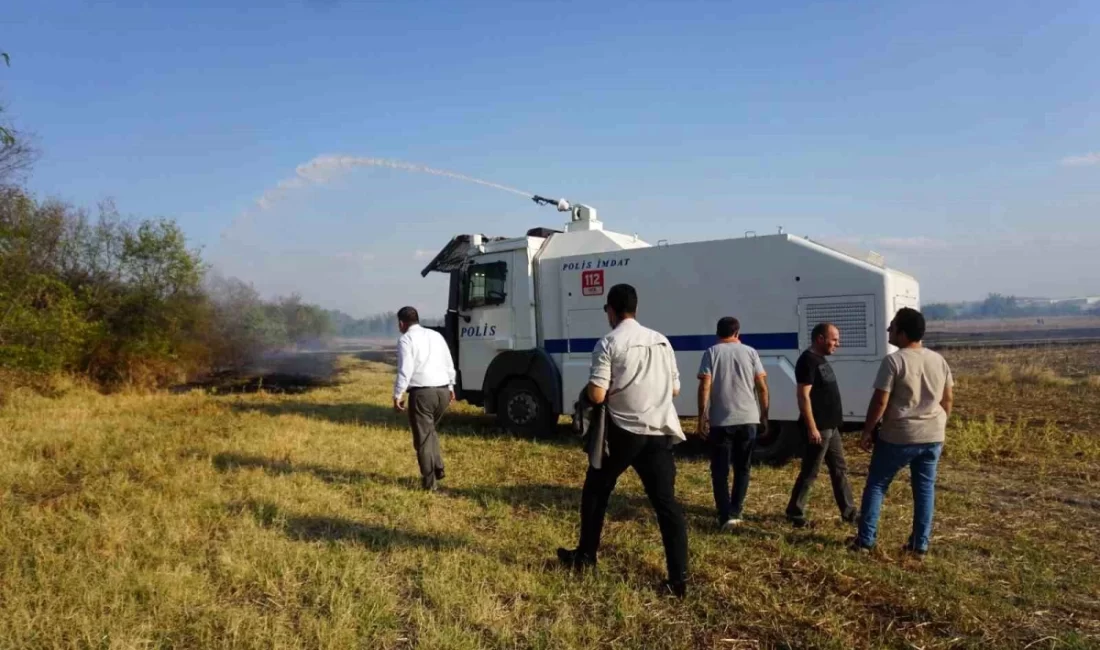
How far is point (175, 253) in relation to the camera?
19.4 metres

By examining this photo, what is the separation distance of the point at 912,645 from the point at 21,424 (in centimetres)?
1276

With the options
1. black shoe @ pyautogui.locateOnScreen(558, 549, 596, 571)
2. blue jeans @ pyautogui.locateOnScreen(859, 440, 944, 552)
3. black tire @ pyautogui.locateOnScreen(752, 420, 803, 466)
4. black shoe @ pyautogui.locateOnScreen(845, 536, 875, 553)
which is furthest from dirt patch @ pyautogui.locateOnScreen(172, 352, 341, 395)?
blue jeans @ pyautogui.locateOnScreen(859, 440, 944, 552)

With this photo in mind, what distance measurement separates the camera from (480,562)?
462 cm

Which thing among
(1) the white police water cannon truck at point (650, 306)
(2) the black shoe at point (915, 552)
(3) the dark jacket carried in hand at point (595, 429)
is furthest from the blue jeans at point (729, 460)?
(1) the white police water cannon truck at point (650, 306)

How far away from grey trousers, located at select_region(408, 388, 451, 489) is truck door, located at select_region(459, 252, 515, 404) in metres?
3.55

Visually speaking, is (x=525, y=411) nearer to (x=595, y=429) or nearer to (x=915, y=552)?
(x=595, y=429)

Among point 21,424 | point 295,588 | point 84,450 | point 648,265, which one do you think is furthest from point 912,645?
point 21,424

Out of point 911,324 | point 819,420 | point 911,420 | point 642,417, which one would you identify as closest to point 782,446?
point 819,420

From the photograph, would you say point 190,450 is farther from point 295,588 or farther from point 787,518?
point 787,518

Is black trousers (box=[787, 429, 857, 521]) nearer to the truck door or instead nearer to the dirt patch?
the truck door

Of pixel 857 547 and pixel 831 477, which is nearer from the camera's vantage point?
pixel 857 547

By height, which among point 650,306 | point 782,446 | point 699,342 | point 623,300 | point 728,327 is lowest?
point 782,446

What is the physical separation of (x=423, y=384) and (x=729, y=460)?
3.02m

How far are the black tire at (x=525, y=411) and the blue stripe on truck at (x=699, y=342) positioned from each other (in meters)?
0.74
